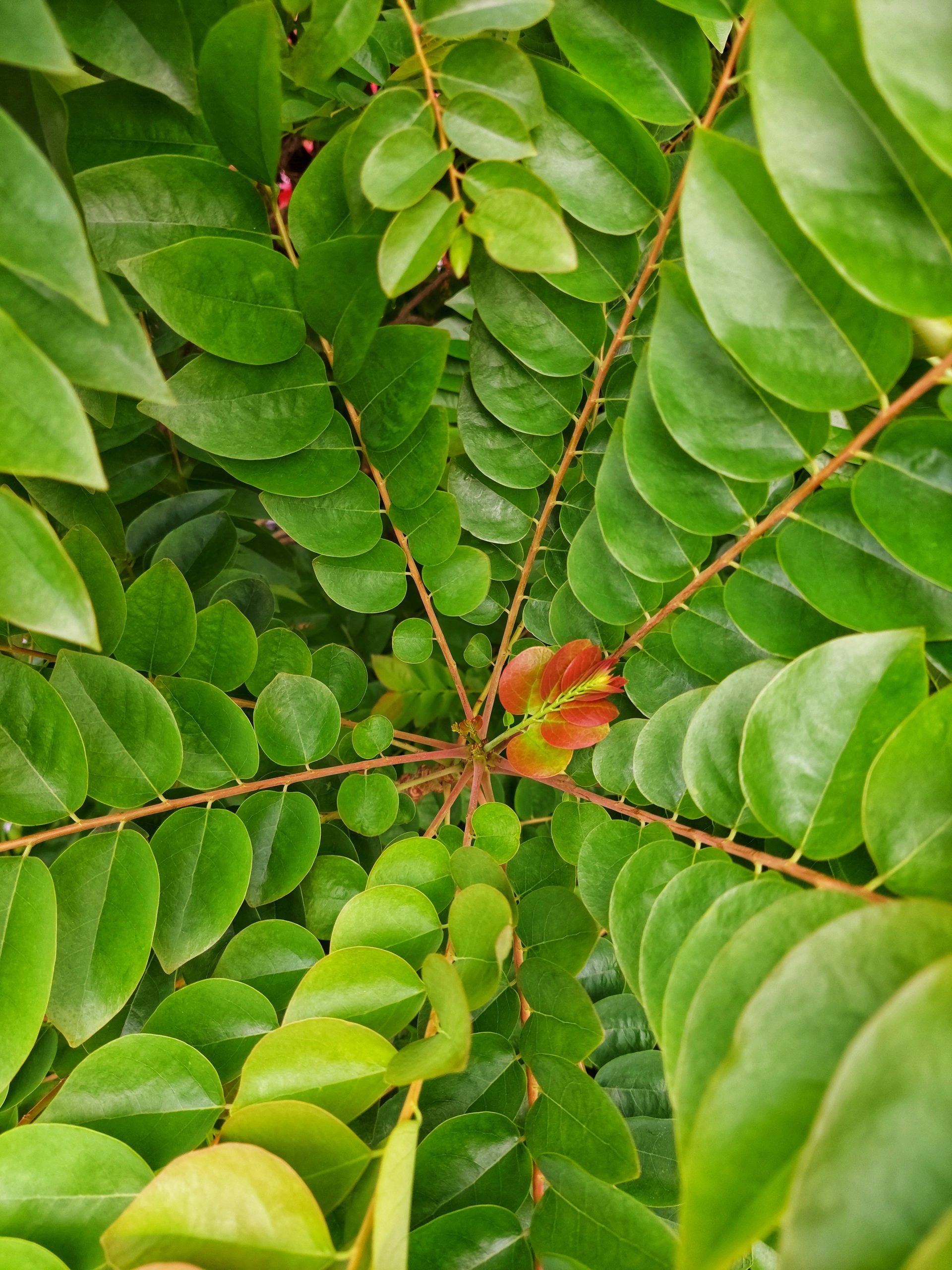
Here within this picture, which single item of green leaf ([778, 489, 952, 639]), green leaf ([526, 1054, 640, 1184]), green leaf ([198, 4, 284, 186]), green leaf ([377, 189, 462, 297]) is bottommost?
green leaf ([526, 1054, 640, 1184])

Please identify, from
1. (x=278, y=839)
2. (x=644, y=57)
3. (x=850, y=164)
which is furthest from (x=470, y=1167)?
(x=644, y=57)

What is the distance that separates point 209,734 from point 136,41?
413 mm

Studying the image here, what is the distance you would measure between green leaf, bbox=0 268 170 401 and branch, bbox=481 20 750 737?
26 centimetres

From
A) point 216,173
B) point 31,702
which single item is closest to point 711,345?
point 216,173

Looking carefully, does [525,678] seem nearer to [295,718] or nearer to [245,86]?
[295,718]

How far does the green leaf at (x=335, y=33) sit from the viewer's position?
16.0 inches

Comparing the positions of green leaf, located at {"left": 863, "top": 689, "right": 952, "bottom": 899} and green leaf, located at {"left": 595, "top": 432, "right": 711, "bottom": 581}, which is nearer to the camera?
green leaf, located at {"left": 863, "top": 689, "right": 952, "bottom": 899}

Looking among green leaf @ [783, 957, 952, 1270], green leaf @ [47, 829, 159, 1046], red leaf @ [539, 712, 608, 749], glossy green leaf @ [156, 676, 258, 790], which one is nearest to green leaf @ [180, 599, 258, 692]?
glossy green leaf @ [156, 676, 258, 790]

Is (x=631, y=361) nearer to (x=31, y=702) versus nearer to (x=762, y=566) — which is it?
(x=762, y=566)

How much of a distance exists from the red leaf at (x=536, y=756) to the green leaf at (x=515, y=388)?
0.24 meters

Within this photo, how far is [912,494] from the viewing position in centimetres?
41

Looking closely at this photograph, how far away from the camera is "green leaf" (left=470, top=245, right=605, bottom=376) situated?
53 cm

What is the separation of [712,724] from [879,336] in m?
0.23

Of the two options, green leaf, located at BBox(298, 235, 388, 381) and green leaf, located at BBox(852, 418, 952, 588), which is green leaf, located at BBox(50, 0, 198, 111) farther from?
green leaf, located at BBox(852, 418, 952, 588)
